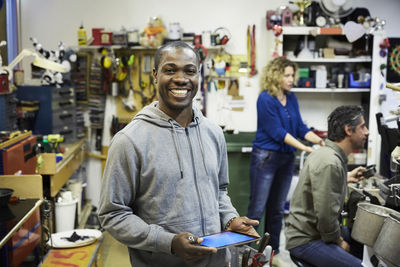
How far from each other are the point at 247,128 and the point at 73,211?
2.19 meters

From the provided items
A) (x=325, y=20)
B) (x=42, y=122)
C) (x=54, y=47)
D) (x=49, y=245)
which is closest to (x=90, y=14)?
(x=54, y=47)

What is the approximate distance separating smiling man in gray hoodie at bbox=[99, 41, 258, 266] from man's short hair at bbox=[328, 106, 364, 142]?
116 centimetres

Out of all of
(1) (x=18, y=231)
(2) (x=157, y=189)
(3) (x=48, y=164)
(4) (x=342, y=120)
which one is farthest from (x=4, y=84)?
(4) (x=342, y=120)

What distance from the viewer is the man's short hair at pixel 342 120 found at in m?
2.59

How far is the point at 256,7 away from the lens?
516 centimetres

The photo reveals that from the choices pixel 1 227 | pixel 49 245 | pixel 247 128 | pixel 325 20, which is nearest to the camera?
pixel 1 227

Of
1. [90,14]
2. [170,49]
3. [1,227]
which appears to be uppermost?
[90,14]

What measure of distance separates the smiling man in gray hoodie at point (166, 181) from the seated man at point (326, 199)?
0.95 metres

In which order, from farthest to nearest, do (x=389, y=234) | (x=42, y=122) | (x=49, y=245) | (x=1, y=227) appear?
(x=42, y=122) → (x=49, y=245) → (x=1, y=227) → (x=389, y=234)

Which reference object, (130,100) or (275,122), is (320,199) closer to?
(275,122)

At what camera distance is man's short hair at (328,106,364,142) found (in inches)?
102

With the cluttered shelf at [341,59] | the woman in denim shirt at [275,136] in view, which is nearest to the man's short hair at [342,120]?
the woman in denim shirt at [275,136]

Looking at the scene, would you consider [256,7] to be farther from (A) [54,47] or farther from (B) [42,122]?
(B) [42,122]

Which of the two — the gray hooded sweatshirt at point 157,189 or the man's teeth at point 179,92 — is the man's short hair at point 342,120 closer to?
the gray hooded sweatshirt at point 157,189
